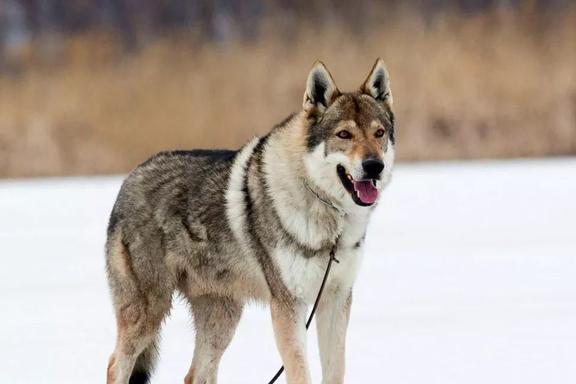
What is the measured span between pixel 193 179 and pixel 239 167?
0.89ft

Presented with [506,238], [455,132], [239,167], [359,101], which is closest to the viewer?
[359,101]

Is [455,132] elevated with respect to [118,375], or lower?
lower

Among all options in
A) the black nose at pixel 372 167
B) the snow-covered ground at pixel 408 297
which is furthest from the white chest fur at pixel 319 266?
the snow-covered ground at pixel 408 297

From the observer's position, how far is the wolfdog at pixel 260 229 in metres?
4.70

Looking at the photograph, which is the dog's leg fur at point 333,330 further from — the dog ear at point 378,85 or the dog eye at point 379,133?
the dog ear at point 378,85

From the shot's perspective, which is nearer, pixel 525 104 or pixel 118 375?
pixel 118 375

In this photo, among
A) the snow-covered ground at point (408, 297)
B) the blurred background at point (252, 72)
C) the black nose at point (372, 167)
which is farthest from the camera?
the blurred background at point (252, 72)

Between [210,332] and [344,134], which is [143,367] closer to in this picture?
[210,332]

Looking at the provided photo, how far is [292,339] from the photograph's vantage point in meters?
4.68

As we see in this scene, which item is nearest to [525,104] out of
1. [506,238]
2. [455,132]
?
[455,132]

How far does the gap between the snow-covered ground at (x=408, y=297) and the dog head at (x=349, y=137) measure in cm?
116

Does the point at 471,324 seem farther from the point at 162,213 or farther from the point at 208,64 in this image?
the point at 208,64

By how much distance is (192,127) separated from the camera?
17141mm

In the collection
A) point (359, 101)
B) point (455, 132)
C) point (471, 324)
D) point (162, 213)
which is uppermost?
point (359, 101)
